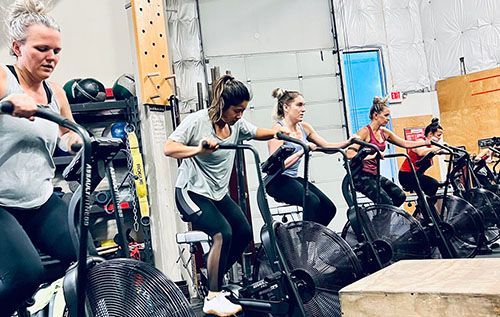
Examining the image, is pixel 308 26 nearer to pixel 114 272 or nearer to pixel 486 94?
pixel 486 94

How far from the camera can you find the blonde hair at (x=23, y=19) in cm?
178

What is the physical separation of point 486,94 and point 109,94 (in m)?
5.32

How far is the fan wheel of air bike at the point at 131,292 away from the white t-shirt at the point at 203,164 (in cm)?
95

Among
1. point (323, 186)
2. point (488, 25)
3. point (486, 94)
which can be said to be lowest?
point (323, 186)

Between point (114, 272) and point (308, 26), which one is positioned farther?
point (308, 26)

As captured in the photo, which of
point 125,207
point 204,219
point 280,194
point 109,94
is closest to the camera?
Result: point 204,219

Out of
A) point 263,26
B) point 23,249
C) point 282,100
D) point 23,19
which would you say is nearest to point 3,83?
point 23,19

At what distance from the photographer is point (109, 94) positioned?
213 inches

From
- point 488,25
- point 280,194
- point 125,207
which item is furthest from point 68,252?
point 488,25

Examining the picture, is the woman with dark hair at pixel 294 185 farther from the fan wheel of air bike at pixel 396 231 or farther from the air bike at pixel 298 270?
the air bike at pixel 298 270

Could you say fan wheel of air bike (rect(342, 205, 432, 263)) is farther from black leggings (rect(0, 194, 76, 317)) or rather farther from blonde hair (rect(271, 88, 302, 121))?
black leggings (rect(0, 194, 76, 317))

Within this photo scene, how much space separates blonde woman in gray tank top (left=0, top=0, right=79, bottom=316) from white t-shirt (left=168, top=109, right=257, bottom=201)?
0.93 metres

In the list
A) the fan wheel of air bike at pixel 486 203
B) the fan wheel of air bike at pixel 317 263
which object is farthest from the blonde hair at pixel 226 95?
the fan wheel of air bike at pixel 486 203

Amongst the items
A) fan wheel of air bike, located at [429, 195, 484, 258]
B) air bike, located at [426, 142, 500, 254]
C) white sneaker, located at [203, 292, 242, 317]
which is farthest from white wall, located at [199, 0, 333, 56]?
white sneaker, located at [203, 292, 242, 317]
